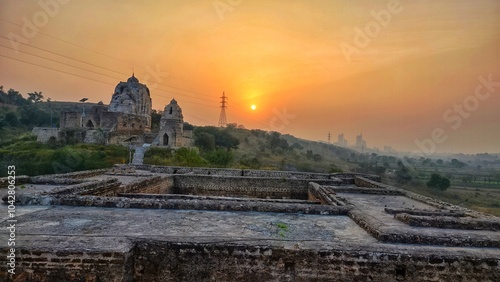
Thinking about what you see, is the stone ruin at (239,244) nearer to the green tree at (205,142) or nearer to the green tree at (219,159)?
the green tree at (219,159)

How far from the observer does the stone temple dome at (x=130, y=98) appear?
4128 centimetres

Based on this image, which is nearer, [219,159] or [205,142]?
[219,159]

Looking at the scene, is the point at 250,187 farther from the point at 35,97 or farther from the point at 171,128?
the point at 35,97

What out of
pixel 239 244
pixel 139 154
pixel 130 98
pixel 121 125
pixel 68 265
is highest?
pixel 130 98

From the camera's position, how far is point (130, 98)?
1640 inches

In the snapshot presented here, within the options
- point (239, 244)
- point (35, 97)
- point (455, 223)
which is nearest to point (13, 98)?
point (35, 97)

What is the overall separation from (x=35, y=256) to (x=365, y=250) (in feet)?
13.1

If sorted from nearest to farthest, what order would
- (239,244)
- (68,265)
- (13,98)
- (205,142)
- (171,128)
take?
(68,265)
(239,244)
(171,128)
(205,142)
(13,98)

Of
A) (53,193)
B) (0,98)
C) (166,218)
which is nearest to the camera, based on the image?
(166,218)

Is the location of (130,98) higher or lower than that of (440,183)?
higher

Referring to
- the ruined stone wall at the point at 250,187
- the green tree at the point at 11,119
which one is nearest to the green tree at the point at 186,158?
the ruined stone wall at the point at 250,187

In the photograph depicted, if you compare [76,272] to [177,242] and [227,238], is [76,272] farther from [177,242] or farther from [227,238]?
[227,238]

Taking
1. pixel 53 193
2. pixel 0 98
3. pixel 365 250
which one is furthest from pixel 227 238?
pixel 0 98

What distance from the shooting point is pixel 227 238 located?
434 centimetres
